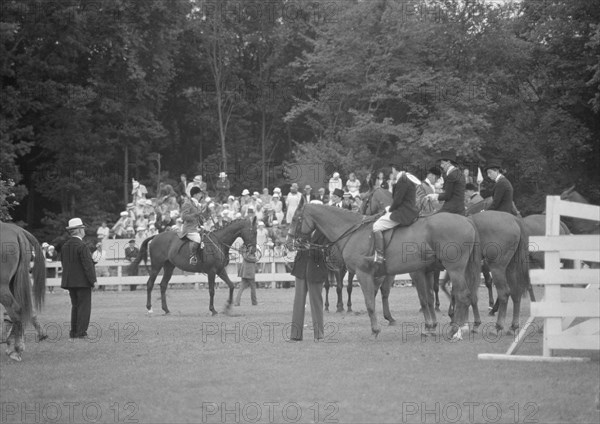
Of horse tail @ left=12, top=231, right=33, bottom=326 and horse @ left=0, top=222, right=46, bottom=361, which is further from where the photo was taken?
horse tail @ left=12, top=231, right=33, bottom=326

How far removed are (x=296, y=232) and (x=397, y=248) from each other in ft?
6.00

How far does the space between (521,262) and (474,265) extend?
3.38ft

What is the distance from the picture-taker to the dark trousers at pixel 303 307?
55.8 ft

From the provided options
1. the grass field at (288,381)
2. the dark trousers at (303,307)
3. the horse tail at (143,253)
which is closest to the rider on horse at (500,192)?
the grass field at (288,381)

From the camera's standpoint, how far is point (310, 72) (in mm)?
55188

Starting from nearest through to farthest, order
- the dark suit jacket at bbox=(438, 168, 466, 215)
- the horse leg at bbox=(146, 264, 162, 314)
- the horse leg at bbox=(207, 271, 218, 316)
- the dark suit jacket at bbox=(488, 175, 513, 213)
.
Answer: the dark suit jacket at bbox=(438, 168, 466, 215), the dark suit jacket at bbox=(488, 175, 513, 213), the horse leg at bbox=(207, 271, 218, 316), the horse leg at bbox=(146, 264, 162, 314)

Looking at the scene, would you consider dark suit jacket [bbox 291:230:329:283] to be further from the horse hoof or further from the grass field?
the horse hoof

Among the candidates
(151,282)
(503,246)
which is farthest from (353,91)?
(503,246)

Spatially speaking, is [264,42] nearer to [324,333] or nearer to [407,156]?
[407,156]

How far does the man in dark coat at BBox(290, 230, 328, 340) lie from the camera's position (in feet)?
55.9

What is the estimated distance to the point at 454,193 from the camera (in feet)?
60.3

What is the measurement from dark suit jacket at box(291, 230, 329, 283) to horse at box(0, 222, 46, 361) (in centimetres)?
442

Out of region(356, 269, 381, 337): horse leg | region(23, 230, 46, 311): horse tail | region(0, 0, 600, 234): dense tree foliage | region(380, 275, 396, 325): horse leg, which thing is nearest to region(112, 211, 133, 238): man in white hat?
region(0, 0, 600, 234): dense tree foliage

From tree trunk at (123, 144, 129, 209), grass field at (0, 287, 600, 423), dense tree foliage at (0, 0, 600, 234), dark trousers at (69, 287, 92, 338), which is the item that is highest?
dense tree foliage at (0, 0, 600, 234)
